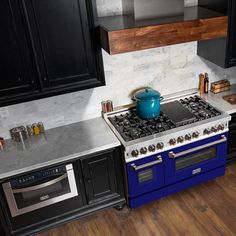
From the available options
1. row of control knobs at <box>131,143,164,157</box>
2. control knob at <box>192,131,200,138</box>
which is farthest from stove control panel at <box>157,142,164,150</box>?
control knob at <box>192,131,200,138</box>

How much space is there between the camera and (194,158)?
3.32 m

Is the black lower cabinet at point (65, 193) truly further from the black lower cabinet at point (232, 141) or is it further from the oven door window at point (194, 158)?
the black lower cabinet at point (232, 141)

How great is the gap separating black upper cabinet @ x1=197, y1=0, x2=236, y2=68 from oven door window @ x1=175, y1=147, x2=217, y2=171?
91 centimetres

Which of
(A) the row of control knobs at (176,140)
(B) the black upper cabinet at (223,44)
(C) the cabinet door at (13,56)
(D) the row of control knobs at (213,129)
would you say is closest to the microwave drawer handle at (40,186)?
(A) the row of control knobs at (176,140)

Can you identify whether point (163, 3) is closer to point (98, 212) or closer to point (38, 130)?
point (38, 130)

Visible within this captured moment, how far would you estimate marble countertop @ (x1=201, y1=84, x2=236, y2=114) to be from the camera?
3.43 meters

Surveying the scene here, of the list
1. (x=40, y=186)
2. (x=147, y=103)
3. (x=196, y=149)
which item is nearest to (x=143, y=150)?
(x=147, y=103)

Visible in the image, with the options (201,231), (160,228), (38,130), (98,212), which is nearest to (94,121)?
→ (38,130)

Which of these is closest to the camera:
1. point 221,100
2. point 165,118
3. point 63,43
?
point 63,43

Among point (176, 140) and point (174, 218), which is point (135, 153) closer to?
point (176, 140)

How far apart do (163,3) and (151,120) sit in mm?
1150

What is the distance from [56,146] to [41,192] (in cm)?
45

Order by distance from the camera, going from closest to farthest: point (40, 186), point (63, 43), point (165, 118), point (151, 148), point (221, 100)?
point (63, 43), point (40, 186), point (151, 148), point (165, 118), point (221, 100)

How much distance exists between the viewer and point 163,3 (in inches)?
115
